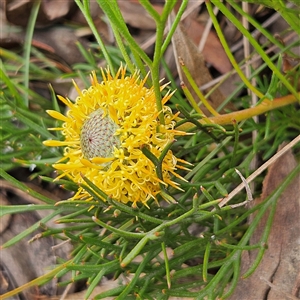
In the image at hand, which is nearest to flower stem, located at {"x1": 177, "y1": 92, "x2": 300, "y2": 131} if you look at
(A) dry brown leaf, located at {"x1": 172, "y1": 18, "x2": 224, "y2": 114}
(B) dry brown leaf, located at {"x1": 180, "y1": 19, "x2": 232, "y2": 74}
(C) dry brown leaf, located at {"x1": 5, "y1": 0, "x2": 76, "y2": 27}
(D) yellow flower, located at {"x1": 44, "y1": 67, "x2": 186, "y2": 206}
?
(D) yellow flower, located at {"x1": 44, "y1": 67, "x2": 186, "y2": 206}

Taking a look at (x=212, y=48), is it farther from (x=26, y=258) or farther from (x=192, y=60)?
(x=26, y=258)

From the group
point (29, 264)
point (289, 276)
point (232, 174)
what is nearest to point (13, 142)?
point (29, 264)

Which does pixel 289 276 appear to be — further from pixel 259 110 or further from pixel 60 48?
pixel 60 48

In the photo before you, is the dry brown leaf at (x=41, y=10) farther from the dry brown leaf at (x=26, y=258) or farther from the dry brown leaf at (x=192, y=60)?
the dry brown leaf at (x=26, y=258)

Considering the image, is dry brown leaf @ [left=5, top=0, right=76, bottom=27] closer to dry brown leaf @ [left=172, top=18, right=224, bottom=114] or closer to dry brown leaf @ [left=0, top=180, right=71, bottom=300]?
dry brown leaf @ [left=172, top=18, right=224, bottom=114]

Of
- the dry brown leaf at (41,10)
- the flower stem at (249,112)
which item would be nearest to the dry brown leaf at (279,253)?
the flower stem at (249,112)
